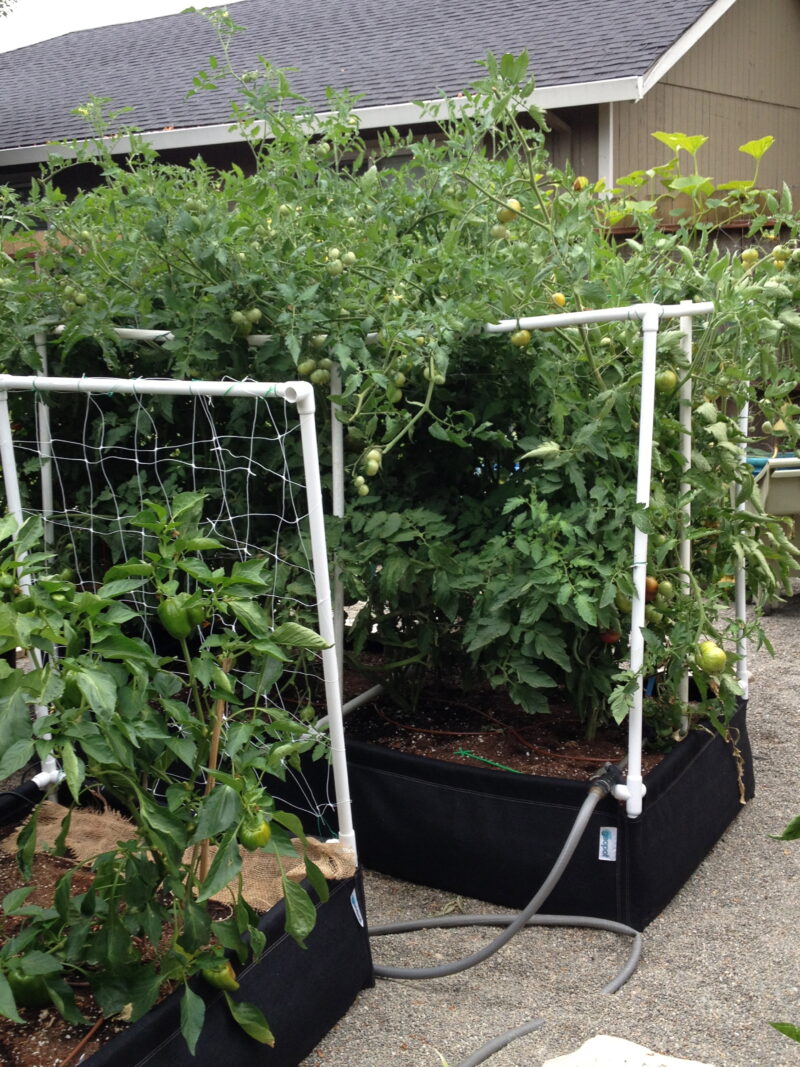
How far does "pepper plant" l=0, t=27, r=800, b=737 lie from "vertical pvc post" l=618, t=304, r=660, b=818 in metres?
0.04

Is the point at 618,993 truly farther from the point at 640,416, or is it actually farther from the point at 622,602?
the point at 640,416

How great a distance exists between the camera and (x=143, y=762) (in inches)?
70.7

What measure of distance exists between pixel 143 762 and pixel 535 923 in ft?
4.36

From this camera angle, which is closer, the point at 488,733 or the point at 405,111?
the point at 488,733

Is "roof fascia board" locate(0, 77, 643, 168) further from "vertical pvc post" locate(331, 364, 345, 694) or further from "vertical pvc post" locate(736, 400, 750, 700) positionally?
"vertical pvc post" locate(331, 364, 345, 694)

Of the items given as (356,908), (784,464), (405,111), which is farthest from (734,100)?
(356,908)

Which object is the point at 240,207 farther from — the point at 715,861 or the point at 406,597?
the point at 715,861

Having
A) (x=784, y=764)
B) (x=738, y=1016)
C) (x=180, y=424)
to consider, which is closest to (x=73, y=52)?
(x=180, y=424)

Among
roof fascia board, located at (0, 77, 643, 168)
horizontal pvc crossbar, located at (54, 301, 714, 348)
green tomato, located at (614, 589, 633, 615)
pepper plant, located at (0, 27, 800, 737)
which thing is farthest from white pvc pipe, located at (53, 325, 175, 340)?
roof fascia board, located at (0, 77, 643, 168)

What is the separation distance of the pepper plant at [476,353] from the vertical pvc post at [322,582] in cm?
48

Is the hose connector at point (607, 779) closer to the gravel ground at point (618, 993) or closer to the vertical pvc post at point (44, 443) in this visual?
the gravel ground at point (618, 993)

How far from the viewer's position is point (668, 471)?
2699 millimetres

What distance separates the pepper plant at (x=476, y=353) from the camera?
2.65 meters

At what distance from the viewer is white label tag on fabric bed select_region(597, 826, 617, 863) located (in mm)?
2652
